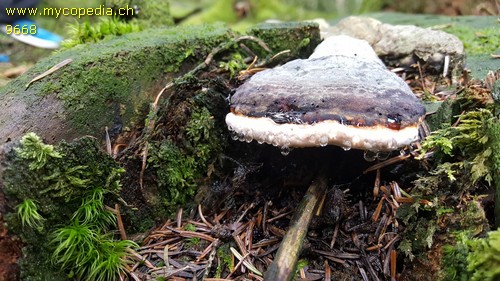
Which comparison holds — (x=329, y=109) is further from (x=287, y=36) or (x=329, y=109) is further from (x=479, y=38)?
(x=479, y=38)

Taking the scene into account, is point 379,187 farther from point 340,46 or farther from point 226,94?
point 226,94

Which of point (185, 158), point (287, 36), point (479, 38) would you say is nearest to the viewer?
point (185, 158)

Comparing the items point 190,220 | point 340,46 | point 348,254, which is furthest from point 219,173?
point 340,46

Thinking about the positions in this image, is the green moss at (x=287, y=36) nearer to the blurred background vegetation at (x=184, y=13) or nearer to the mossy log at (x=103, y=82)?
the mossy log at (x=103, y=82)

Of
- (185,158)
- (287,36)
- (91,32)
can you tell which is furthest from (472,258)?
(91,32)

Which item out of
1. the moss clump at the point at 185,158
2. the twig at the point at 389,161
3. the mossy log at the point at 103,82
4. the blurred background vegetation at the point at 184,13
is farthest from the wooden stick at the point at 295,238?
the blurred background vegetation at the point at 184,13

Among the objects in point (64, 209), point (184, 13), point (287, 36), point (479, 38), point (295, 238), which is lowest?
point (184, 13)

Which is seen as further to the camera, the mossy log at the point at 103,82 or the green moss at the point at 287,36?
the green moss at the point at 287,36
